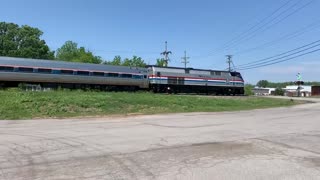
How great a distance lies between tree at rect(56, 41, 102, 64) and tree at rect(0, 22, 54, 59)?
594cm

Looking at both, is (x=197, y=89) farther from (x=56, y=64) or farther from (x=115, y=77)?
(x=56, y=64)

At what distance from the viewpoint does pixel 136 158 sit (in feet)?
34.0

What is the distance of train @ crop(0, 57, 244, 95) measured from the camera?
3922 centimetres

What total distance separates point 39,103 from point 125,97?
804cm

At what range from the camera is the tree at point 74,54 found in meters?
101

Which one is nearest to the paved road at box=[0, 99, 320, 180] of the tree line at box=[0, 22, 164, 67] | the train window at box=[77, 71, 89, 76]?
the train window at box=[77, 71, 89, 76]

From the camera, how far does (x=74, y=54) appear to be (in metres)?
107

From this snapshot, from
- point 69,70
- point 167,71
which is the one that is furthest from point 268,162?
point 167,71

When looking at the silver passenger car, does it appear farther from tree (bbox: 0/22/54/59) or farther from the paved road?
tree (bbox: 0/22/54/59)

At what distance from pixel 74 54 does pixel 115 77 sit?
64425mm

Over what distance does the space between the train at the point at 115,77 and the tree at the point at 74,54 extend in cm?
4937

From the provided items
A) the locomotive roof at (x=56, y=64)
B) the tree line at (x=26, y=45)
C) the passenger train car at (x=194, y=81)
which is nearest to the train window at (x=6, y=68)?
the locomotive roof at (x=56, y=64)

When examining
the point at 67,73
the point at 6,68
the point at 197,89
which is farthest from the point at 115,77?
the point at 197,89

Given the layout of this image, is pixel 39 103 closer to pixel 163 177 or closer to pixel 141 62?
pixel 163 177
